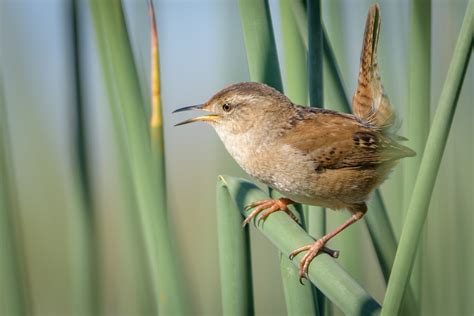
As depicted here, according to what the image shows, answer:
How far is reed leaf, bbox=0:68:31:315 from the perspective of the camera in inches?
57.7

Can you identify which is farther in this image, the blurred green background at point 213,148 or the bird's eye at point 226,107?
the bird's eye at point 226,107

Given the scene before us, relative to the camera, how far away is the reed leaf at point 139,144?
1.43 meters

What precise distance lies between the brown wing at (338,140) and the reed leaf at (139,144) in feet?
2.96

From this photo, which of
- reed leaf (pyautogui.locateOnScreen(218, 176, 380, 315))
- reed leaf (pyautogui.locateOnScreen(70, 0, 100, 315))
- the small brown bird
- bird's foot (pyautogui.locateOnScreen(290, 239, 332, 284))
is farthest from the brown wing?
reed leaf (pyautogui.locateOnScreen(70, 0, 100, 315))

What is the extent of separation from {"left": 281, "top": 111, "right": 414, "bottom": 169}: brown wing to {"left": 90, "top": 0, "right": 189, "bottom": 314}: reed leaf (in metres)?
0.90

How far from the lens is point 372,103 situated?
245cm

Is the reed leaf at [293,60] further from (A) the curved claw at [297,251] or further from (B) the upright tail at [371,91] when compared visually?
(B) the upright tail at [371,91]

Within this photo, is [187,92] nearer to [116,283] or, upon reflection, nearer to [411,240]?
[116,283]

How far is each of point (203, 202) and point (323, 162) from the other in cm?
59

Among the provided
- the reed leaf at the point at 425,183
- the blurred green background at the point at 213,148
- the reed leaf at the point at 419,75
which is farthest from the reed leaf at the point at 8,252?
the reed leaf at the point at 419,75

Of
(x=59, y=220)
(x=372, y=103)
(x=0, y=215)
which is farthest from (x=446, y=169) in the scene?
(x=59, y=220)

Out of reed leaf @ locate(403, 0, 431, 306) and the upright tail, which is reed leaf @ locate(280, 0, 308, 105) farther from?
the upright tail

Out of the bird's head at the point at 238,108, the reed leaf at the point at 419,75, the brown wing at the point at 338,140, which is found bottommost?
the brown wing at the point at 338,140

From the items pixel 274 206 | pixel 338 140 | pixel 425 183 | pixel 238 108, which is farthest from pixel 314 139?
pixel 425 183
